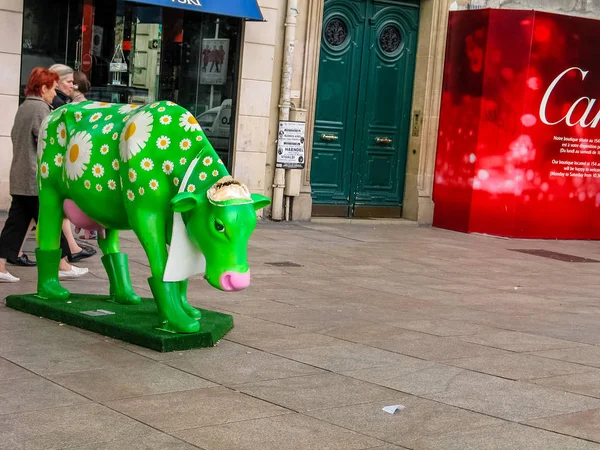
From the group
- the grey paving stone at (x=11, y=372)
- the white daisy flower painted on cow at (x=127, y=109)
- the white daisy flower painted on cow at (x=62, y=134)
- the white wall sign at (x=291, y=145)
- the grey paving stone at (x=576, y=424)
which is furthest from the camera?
the white wall sign at (x=291, y=145)

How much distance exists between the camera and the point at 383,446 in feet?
16.3

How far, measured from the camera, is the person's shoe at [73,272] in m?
9.43

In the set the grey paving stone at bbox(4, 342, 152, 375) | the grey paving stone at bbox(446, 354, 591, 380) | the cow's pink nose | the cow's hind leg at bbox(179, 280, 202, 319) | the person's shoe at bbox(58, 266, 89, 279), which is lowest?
the person's shoe at bbox(58, 266, 89, 279)

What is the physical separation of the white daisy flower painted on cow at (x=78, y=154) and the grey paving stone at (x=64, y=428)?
7.56ft

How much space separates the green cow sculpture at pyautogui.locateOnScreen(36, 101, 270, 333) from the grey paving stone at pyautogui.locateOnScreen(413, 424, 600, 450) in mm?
1837

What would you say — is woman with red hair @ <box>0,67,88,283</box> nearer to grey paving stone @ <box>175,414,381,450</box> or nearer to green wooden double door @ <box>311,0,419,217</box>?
grey paving stone @ <box>175,414,381,450</box>

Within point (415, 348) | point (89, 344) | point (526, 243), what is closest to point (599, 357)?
point (415, 348)

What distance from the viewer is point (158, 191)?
22.2ft

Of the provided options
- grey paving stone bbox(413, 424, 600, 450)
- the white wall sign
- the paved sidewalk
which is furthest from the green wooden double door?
grey paving stone bbox(413, 424, 600, 450)

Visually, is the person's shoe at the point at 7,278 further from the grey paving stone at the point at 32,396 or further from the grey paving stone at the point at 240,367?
the grey paving stone at the point at 32,396

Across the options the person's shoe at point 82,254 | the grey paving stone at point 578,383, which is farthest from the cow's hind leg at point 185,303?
the person's shoe at point 82,254

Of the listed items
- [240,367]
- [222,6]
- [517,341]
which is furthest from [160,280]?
[222,6]

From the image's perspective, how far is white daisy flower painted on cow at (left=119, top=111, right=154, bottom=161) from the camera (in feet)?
22.2

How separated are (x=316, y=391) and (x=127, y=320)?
1.75 metres
